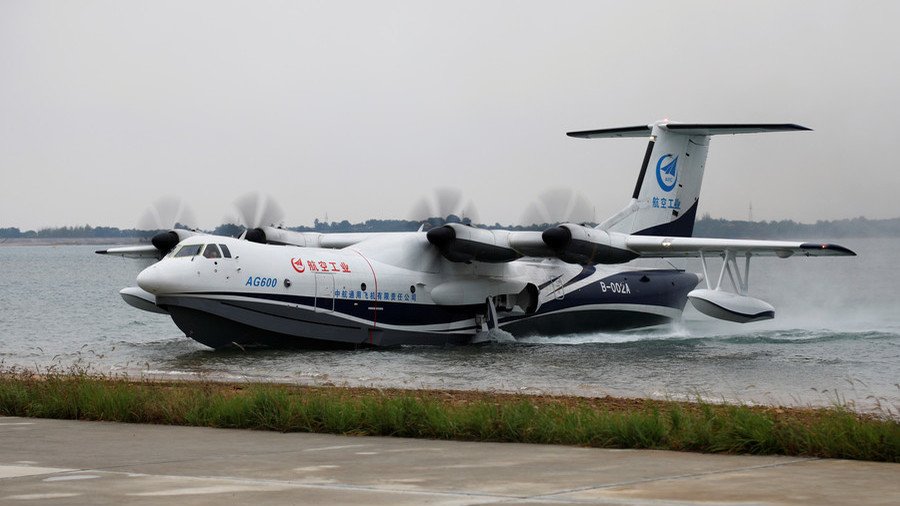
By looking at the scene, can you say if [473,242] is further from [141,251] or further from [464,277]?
[141,251]

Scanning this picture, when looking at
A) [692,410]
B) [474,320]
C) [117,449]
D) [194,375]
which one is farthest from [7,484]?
[474,320]

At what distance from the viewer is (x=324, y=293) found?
23438mm

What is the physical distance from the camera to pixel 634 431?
27.6 ft

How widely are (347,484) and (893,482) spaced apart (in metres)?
3.20

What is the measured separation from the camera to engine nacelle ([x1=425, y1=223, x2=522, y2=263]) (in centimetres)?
2497

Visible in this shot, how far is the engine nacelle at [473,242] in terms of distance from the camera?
2497 cm

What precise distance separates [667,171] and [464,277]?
6.76 meters

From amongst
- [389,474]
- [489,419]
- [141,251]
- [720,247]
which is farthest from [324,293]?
[389,474]

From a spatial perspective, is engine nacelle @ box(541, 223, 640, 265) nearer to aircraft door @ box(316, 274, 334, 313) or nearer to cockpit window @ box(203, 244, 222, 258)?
aircraft door @ box(316, 274, 334, 313)

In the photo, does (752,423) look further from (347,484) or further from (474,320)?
(474,320)

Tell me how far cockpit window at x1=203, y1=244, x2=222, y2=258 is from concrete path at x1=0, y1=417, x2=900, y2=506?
13.3 meters

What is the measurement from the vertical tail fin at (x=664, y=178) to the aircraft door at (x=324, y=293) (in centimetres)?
836

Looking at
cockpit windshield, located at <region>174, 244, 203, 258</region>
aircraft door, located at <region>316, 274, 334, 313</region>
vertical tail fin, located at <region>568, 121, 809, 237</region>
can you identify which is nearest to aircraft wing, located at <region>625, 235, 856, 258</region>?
vertical tail fin, located at <region>568, 121, 809, 237</region>

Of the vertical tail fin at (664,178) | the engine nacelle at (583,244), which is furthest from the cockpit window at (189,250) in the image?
the vertical tail fin at (664,178)
